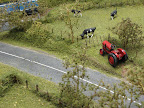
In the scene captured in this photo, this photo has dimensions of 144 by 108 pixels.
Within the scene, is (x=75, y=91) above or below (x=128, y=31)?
below

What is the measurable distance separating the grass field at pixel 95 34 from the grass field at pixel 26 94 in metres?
5.96

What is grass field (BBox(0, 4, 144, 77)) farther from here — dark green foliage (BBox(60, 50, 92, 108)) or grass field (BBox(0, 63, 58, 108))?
dark green foliage (BBox(60, 50, 92, 108))

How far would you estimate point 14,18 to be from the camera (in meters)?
30.4

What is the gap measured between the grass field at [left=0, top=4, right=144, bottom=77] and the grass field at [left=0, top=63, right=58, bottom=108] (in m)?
5.96

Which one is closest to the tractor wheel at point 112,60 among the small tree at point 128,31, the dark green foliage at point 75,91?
the small tree at point 128,31

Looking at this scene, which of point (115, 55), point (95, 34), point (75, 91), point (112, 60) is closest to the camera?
point (75, 91)

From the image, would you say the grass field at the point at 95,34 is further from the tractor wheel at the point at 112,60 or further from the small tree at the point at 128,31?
the small tree at the point at 128,31

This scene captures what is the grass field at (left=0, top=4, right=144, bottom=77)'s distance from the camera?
23942mm

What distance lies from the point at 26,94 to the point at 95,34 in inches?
582

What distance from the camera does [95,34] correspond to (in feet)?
95.9

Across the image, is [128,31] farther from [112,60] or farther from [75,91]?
[75,91]

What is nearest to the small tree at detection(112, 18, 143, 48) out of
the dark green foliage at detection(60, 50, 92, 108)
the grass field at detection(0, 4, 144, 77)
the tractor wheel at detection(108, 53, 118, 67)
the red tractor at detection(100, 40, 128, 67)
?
the grass field at detection(0, 4, 144, 77)

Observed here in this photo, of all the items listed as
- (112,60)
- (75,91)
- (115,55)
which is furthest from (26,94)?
(115,55)

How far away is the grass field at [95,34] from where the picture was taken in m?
23.9
